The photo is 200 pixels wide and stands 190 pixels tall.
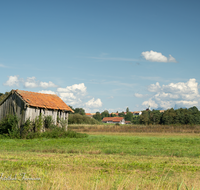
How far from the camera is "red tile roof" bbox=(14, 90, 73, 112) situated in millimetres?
28708

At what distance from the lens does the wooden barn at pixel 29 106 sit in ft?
91.9

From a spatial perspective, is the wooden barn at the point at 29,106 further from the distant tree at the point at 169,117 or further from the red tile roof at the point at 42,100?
the distant tree at the point at 169,117

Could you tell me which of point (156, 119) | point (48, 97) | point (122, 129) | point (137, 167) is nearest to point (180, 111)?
point (156, 119)

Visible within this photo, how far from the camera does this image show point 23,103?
2819cm

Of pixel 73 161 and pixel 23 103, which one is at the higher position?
pixel 23 103

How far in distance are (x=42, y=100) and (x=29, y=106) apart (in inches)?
121

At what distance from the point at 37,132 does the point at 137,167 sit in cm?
1888

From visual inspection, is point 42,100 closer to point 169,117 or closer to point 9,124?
point 9,124

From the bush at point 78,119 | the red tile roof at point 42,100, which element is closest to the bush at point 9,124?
the red tile roof at point 42,100

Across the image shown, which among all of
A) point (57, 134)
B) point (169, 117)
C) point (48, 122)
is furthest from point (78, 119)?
point (57, 134)

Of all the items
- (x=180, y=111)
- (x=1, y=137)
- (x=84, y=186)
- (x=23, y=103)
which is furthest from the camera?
(x=180, y=111)

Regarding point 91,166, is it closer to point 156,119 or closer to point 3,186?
point 3,186

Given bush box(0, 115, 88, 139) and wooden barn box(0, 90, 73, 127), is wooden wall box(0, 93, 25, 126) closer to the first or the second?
wooden barn box(0, 90, 73, 127)

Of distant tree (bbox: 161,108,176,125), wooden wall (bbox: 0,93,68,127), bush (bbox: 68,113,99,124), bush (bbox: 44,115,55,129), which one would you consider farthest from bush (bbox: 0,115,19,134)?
distant tree (bbox: 161,108,176,125)
